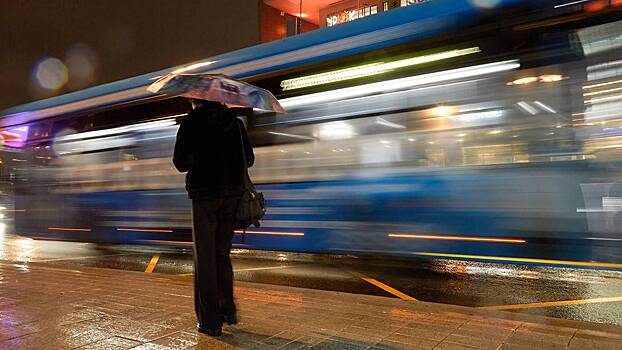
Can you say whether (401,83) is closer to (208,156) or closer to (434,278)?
(434,278)

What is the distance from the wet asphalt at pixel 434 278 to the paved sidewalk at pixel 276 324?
1.01 metres

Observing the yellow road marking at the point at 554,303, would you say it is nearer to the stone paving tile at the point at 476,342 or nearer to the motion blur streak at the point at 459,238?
the motion blur streak at the point at 459,238

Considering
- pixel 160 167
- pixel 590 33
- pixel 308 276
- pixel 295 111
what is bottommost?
pixel 308 276

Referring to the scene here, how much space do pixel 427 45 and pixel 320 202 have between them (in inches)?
97.5

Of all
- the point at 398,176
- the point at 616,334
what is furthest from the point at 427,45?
the point at 616,334

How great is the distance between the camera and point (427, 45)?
233 inches

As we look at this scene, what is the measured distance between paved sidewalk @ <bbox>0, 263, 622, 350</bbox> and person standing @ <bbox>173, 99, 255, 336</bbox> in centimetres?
30

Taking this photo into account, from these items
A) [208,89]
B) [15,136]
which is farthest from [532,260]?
[15,136]

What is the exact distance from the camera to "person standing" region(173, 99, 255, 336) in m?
3.66

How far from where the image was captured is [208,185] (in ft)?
12.0

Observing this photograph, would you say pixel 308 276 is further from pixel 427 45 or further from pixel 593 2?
pixel 593 2

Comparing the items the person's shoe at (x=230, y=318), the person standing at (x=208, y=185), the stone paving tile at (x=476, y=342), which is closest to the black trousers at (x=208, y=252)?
the person standing at (x=208, y=185)

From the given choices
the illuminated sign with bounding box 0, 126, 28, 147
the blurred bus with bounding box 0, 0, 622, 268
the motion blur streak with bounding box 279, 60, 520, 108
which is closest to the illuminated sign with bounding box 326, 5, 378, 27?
the illuminated sign with bounding box 0, 126, 28, 147

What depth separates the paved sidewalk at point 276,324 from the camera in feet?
11.6
